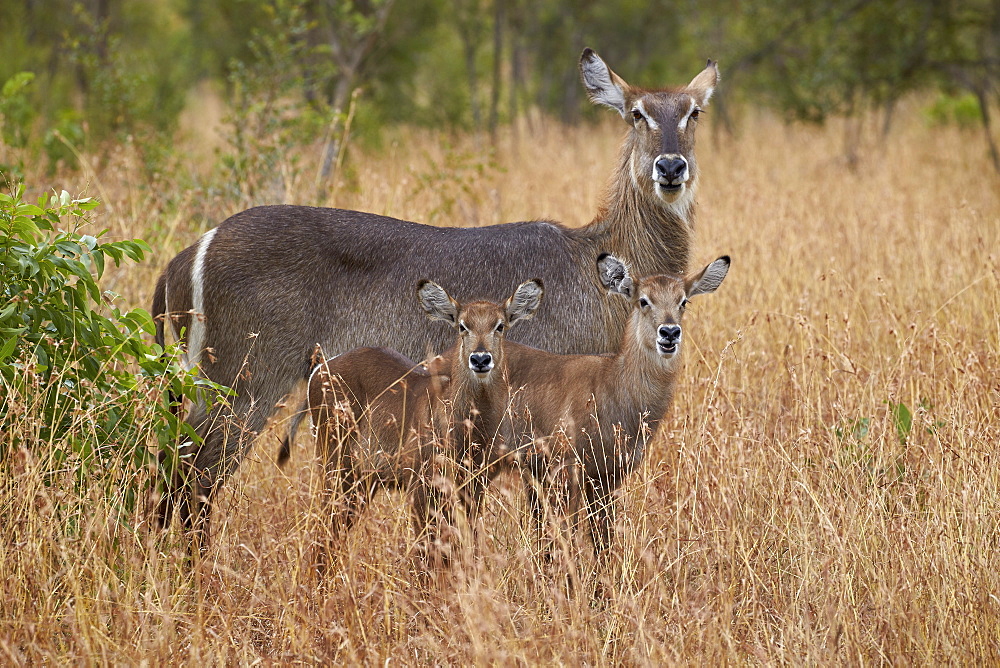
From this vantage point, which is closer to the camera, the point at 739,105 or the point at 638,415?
the point at 638,415

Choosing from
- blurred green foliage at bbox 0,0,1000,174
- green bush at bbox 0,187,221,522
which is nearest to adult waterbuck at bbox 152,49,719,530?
green bush at bbox 0,187,221,522

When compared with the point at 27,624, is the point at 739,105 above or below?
above

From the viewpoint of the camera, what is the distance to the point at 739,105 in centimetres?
1867

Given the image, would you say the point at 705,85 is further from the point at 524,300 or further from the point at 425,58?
the point at 425,58

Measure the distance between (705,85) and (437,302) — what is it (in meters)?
1.94

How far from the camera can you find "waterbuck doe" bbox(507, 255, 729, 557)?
3.82 metres

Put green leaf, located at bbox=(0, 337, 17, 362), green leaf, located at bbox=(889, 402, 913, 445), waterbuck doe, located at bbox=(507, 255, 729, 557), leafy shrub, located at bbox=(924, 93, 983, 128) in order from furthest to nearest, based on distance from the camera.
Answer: leafy shrub, located at bbox=(924, 93, 983, 128) → green leaf, located at bbox=(889, 402, 913, 445) → waterbuck doe, located at bbox=(507, 255, 729, 557) → green leaf, located at bbox=(0, 337, 17, 362)

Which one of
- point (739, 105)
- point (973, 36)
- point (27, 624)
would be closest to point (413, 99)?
point (739, 105)

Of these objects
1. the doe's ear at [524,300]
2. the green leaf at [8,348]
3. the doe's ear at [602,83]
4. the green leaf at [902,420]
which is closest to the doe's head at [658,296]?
the doe's ear at [524,300]

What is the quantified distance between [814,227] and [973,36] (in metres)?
8.11

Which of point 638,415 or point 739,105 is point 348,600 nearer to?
point 638,415

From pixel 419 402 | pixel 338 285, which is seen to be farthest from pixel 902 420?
pixel 338 285

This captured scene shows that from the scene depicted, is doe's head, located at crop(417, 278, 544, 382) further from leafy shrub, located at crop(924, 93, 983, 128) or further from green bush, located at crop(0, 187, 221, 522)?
leafy shrub, located at crop(924, 93, 983, 128)

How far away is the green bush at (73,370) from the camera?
3365 millimetres
